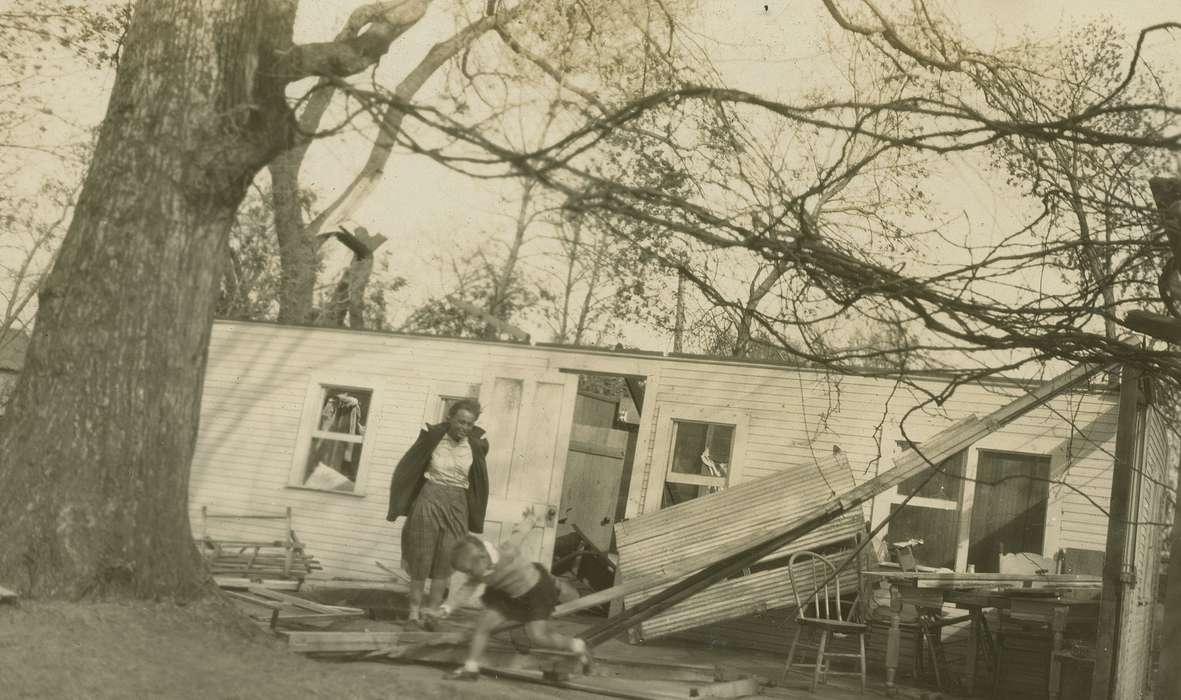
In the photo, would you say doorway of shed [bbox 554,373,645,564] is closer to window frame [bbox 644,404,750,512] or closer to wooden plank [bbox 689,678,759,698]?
window frame [bbox 644,404,750,512]

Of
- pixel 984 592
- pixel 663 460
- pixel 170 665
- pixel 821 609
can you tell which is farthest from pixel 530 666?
pixel 663 460

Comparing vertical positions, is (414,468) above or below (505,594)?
above

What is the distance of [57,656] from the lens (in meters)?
5.68

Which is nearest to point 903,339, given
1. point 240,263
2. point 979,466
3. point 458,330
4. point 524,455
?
point 979,466

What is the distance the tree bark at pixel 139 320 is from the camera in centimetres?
662

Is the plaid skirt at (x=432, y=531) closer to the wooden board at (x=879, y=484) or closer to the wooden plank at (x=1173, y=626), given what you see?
the wooden board at (x=879, y=484)

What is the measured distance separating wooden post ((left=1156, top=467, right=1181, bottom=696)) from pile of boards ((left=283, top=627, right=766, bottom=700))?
282 cm

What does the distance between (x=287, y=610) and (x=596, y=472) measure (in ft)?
24.9

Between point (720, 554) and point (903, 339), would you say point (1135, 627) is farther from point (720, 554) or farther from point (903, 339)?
point (903, 339)

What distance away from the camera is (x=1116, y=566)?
817 cm

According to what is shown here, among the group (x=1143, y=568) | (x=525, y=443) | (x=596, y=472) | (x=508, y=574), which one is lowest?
(x=508, y=574)

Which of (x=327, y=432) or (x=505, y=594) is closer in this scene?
(x=505, y=594)

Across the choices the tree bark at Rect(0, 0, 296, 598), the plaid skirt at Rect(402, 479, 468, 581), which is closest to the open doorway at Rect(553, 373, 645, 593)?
the plaid skirt at Rect(402, 479, 468, 581)

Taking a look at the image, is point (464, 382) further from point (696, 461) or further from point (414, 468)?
point (414, 468)
